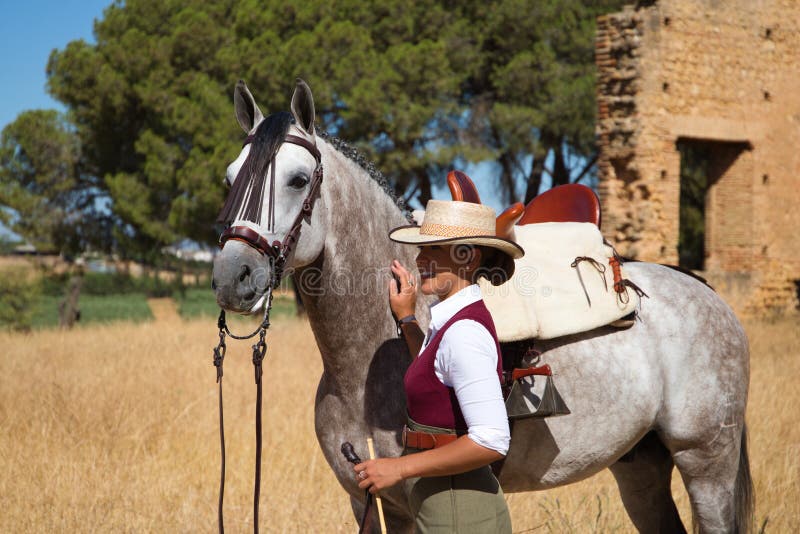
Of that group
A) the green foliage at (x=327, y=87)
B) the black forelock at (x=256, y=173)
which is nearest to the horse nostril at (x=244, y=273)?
the black forelock at (x=256, y=173)

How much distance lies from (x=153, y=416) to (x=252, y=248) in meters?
4.47

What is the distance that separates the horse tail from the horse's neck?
1857 millimetres

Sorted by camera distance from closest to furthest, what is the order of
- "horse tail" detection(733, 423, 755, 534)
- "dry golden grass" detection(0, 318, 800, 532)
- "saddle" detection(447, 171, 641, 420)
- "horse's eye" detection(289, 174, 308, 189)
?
"horse's eye" detection(289, 174, 308, 189), "saddle" detection(447, 171, 641, 420), "horse tail" detection(733, 423, 755, 534), "dry golden grass" detection(0, 318, 800, 532)

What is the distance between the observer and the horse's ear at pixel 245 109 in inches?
109

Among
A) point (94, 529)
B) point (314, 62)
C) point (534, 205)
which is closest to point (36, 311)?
point (314, 62)

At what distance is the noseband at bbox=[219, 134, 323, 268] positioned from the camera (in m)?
2.41

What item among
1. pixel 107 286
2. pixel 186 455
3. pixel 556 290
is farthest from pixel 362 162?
pixel 107 286

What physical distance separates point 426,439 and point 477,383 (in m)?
0.26

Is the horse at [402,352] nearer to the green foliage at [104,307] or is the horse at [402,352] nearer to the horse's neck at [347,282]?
the horse's neck at [347,282]

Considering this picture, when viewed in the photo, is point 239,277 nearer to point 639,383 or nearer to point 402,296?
point 402,296

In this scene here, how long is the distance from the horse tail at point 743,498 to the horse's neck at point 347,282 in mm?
1857

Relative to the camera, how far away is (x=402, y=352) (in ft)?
9.23

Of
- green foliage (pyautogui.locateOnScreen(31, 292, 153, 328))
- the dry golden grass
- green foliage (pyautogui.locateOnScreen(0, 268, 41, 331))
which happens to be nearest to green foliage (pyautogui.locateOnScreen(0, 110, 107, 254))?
green foliage (pyautogui.locateOnScreen(31, 292, 153, 328))

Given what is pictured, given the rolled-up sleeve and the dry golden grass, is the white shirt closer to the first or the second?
the rolled-up sleeve
